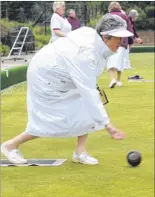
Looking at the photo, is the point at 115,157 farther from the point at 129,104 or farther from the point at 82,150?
the point at 129,104

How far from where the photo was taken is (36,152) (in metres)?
6.53

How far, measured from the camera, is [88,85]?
17.2 ft

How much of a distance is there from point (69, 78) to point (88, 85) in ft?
1.06

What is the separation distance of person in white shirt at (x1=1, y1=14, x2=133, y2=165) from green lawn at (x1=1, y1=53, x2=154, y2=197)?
0.36 m

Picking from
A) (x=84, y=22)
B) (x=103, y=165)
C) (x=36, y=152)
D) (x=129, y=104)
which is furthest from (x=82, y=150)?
(x=84, y=22)

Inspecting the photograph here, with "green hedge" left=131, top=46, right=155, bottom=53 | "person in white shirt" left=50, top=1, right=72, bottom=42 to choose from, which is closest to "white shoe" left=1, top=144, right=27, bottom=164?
"person in white shirt" left=50, top=1, right=72, bottom=42

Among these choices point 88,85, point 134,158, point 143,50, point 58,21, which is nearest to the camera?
point 88,85

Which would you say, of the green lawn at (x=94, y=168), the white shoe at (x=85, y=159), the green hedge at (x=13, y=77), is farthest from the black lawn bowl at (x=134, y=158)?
the green hedge at (x=13, y=77)

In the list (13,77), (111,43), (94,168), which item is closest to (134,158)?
(94,168)

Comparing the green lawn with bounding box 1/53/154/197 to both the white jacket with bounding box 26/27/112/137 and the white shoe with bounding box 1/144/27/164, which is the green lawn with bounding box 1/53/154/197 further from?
the white jacket with bounding box 26/27/112/137

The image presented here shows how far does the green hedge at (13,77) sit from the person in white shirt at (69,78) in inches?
272

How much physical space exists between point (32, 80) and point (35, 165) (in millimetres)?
810

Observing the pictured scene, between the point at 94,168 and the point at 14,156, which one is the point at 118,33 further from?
the point at 14,156

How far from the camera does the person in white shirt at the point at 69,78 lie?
209 inches
